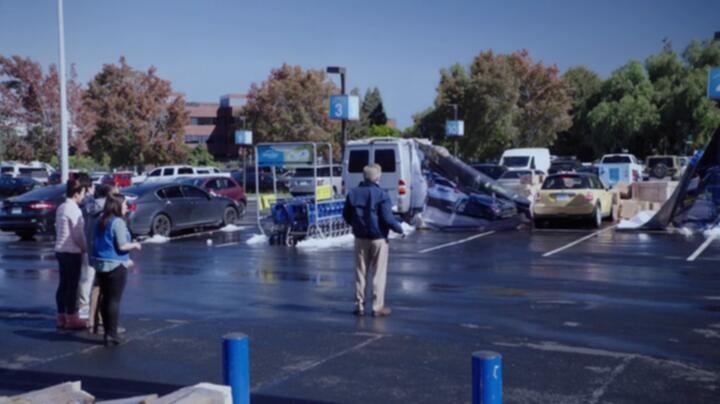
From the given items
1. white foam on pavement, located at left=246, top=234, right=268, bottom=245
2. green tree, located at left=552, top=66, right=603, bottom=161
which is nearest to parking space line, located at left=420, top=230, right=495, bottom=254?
white foam on pavement, located at left=246, top=234, right=268, bottom=245

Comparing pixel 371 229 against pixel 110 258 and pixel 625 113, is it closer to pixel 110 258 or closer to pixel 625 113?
pixel 110 258

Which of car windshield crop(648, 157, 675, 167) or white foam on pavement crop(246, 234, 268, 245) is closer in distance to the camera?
white foam on pavement crop(246, 234, 268, 245)

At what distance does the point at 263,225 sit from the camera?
74.0ft

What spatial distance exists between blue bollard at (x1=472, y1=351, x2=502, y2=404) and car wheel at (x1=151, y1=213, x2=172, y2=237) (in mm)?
16672

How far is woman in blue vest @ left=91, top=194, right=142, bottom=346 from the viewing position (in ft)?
27.3

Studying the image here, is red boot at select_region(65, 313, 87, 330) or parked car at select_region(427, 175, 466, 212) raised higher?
parked car at select_region(427, 175, 466, 212)

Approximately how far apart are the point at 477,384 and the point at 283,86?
50402mm

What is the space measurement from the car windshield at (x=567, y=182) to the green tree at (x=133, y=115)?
33.8 metres

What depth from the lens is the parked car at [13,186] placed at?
136 ft

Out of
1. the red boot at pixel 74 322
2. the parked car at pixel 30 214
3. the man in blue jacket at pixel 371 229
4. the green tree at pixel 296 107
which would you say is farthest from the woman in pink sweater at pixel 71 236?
the green tree at pixel 296 107

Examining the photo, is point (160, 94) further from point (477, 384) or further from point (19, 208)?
point (477, 384)

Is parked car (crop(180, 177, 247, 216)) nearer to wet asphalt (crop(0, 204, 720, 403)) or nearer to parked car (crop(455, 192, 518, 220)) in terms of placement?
parked car (crop(455, 192, 518, 220))

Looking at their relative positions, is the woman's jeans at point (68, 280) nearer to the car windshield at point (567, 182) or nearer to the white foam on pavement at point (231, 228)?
the white foam on pavement at point (231, 228)

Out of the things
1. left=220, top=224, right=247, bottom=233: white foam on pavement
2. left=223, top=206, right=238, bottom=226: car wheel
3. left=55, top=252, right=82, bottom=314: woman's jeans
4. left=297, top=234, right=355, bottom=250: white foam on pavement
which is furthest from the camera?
left=223, top=206, right=238, bottom=226: car wheel
